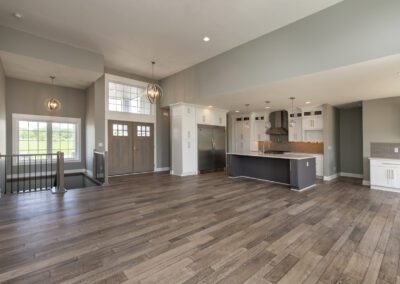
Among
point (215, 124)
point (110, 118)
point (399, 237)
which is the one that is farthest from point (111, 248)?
point (215, 124)

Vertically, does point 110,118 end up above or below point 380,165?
above

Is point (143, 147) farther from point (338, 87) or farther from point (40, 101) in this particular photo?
point (338, 87)

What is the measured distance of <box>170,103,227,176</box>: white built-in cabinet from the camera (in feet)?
25.1

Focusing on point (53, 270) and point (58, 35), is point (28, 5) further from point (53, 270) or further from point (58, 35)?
point (53, 270)

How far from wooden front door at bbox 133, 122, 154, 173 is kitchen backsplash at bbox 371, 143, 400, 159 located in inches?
303

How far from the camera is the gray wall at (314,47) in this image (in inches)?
132

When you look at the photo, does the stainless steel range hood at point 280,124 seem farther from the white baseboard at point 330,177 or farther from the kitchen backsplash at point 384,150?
the kitchen backsplash at point 384,150

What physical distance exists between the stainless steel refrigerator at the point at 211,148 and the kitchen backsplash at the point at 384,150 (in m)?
5.15

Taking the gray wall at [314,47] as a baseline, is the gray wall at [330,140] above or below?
below

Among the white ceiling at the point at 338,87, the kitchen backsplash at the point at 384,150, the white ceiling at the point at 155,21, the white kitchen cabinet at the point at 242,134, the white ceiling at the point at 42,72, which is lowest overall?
the kitchen backsplash at the point at 384,150

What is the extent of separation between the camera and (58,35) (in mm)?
4977

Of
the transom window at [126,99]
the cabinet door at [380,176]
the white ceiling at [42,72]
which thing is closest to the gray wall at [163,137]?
the transom window at [126,99]

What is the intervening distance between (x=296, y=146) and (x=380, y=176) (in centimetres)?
320

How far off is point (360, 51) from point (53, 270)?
5395 millimetres
